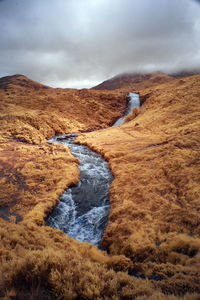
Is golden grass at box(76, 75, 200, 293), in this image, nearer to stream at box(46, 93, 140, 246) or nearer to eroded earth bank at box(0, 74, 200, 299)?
eroded earth bank at box(0, 74, 200, 299)

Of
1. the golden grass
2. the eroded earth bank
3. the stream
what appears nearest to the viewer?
the eroded earth bank

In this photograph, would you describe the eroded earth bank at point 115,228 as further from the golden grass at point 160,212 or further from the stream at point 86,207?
the stream at point 86,207

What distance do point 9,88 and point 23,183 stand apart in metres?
42.2

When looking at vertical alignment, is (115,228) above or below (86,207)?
above

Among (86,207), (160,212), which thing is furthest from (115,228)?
(86,207)

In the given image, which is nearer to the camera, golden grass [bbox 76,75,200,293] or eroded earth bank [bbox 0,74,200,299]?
eroded earth bank [bbox 0,74,200,299]

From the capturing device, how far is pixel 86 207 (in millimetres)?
9570

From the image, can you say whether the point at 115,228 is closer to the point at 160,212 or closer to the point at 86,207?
the point at 160,212

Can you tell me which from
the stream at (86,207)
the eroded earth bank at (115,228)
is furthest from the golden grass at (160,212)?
the stream at (86,207)

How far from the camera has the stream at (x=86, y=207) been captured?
7.69 meters

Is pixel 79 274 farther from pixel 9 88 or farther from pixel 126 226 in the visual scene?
pixel 9 88

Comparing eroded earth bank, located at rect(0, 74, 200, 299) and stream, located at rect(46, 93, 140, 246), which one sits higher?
eroded earth bank, located at rect(0, 74, 200, 299)

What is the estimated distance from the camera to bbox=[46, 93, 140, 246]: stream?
7688 millimetres

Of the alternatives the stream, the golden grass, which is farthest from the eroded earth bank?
the stream
